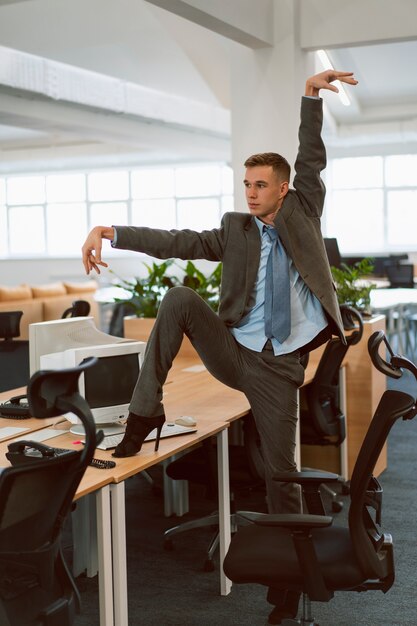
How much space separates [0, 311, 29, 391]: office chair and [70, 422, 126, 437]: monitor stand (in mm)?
1829

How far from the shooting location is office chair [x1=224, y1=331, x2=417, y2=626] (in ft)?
7.64

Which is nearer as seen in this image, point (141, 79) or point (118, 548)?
point (118, 548)

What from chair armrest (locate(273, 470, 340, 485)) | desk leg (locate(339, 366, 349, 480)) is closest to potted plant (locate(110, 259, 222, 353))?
desk leg (locate(339, 366, 349, 480))

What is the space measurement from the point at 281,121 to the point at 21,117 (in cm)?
516

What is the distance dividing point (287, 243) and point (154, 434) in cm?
92

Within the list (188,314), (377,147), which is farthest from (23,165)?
(188,314)

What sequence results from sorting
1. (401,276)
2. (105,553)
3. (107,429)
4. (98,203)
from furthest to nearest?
(98,203) < (401,276) < (107,429) < (105,553)

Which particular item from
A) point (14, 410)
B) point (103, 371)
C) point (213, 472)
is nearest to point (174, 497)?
point (213, 472)

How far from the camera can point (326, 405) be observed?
15.4 ft

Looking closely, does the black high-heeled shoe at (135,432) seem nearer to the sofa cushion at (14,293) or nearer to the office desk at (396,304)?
the office desk at (396,304)

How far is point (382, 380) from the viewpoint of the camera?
551 centimetres

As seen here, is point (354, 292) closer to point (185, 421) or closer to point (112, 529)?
point (185, 421)

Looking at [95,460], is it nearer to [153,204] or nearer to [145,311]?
[145,311]

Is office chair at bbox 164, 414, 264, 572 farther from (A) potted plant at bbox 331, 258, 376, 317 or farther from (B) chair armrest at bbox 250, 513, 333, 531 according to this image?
(A) potted plant at bbox 331, 258, 376, 317
